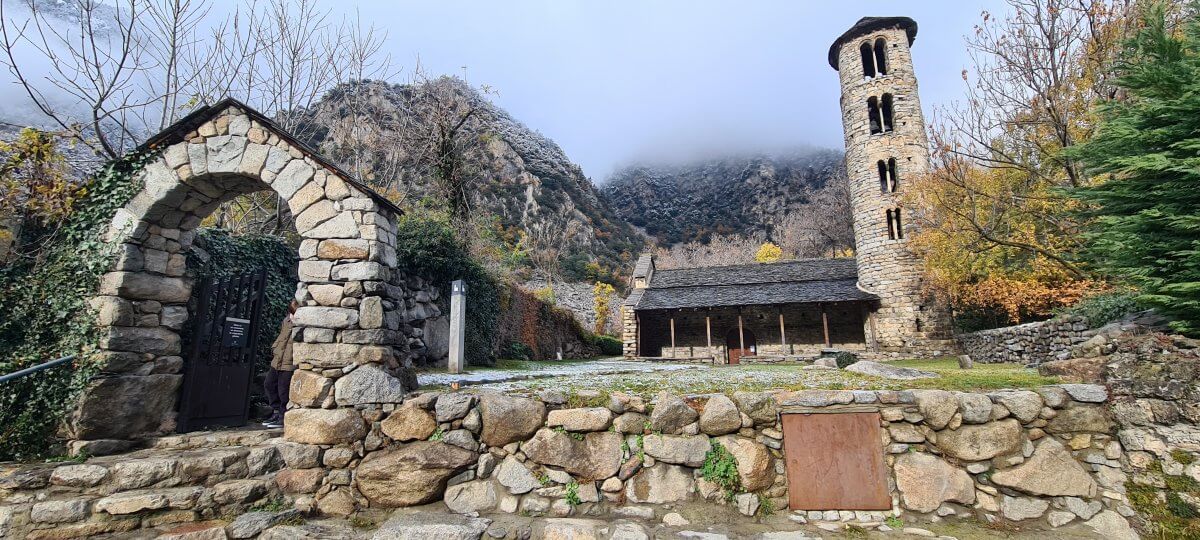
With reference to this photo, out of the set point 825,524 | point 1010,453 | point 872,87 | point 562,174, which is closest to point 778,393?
point 825,524

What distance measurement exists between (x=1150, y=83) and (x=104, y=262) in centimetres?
1074

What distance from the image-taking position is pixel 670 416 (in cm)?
399

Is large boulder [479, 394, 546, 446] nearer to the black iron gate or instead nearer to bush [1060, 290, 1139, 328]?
the black iron gate

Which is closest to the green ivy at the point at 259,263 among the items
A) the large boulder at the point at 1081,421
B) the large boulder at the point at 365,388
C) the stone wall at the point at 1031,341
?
the large boulder at the point at 365,388

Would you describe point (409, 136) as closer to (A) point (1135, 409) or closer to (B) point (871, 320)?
(A) point (1135, 409)

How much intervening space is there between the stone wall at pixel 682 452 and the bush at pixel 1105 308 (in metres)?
5.14

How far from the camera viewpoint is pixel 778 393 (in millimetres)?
4082

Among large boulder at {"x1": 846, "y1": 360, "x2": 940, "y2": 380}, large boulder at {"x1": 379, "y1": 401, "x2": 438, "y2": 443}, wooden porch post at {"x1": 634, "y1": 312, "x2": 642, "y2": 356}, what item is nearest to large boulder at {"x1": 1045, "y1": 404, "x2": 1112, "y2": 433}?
large boulder at {"x1": 846, "y1": 360, "x2": 940, "y2": 380}

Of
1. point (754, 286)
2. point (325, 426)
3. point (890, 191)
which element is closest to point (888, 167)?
point (890, 191)

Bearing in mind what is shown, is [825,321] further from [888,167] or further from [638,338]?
[638,338]

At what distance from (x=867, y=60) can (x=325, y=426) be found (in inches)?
931

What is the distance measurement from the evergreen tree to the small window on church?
15.9 metres

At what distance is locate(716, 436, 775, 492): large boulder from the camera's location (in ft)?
12.6

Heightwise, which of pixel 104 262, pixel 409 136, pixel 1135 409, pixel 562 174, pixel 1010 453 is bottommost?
pixel 1010 453
